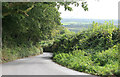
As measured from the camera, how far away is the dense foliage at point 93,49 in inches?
470

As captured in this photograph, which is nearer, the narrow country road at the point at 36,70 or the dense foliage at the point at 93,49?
the narrow country road at the point at 36,70

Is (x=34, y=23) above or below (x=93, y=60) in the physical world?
above

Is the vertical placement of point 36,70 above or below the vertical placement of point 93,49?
below

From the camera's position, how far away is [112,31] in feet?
55.2

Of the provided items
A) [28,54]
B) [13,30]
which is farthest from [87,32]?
[28,54]

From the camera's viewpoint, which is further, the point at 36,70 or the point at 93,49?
the point at 93,49

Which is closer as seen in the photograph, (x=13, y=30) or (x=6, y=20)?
(x=6, y=20)

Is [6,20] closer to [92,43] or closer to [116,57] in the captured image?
[92,43]

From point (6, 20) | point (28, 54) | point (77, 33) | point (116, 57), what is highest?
point (6, 20)

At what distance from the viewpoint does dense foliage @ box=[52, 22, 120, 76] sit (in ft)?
39.2

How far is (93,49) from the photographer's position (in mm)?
16250

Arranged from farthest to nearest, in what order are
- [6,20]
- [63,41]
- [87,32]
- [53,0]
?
[6,20] < [63,41] < [87,32] < [53,0]

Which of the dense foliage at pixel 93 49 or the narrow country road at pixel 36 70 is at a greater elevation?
the dense foliage at pixel 93 49

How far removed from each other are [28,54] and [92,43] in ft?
61.1
